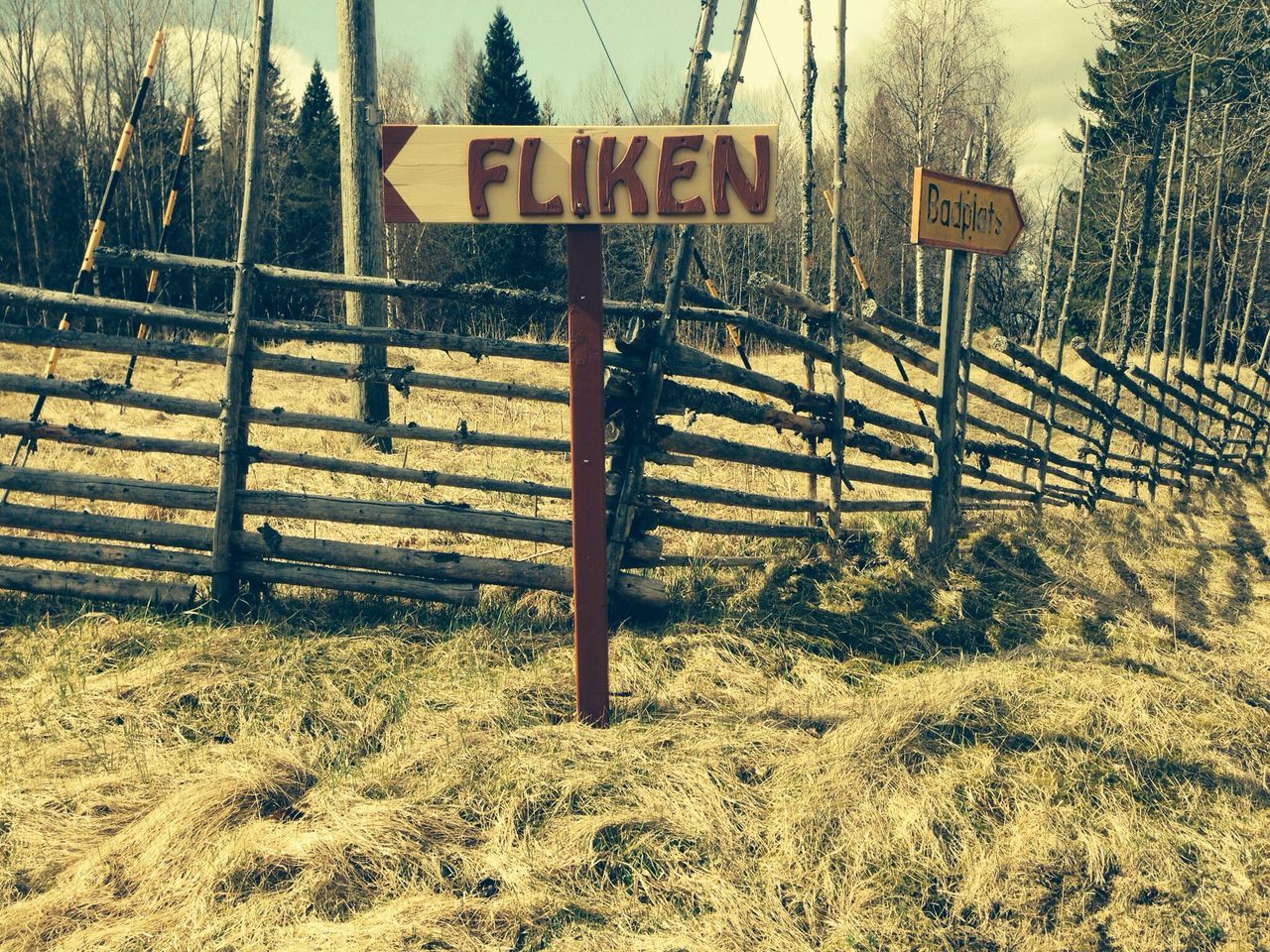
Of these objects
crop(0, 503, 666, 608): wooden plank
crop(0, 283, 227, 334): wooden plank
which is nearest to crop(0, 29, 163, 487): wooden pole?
crop(0, 283, 227, 334): wooden plank

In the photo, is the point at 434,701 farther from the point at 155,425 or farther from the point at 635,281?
the point at 635,281

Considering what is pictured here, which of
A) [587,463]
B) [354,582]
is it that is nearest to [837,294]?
[587,463]

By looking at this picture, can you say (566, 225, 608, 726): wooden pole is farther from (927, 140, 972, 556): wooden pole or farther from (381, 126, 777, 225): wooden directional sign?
(927, 140, 972, 556): wooden pole

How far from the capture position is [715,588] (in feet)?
15.5

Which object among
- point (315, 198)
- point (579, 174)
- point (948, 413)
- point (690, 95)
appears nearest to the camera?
point (579, 174)

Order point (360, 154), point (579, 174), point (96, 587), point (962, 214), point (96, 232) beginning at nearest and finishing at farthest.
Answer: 1. point (579, 174)
2. point (96, 587)
3. point (962, 214)
4. point (96, 232)
5. point (360, 154)

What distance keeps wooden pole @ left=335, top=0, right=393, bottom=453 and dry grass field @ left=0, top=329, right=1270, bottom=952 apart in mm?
3073

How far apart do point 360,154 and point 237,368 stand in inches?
140

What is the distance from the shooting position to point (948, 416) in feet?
17.4

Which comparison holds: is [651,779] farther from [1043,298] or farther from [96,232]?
[1043,298]

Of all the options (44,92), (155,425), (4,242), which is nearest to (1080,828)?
(155,425)

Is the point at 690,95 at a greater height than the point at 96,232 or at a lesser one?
greater

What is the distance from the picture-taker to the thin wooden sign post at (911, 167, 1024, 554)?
465cm

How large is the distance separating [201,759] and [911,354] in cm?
436
